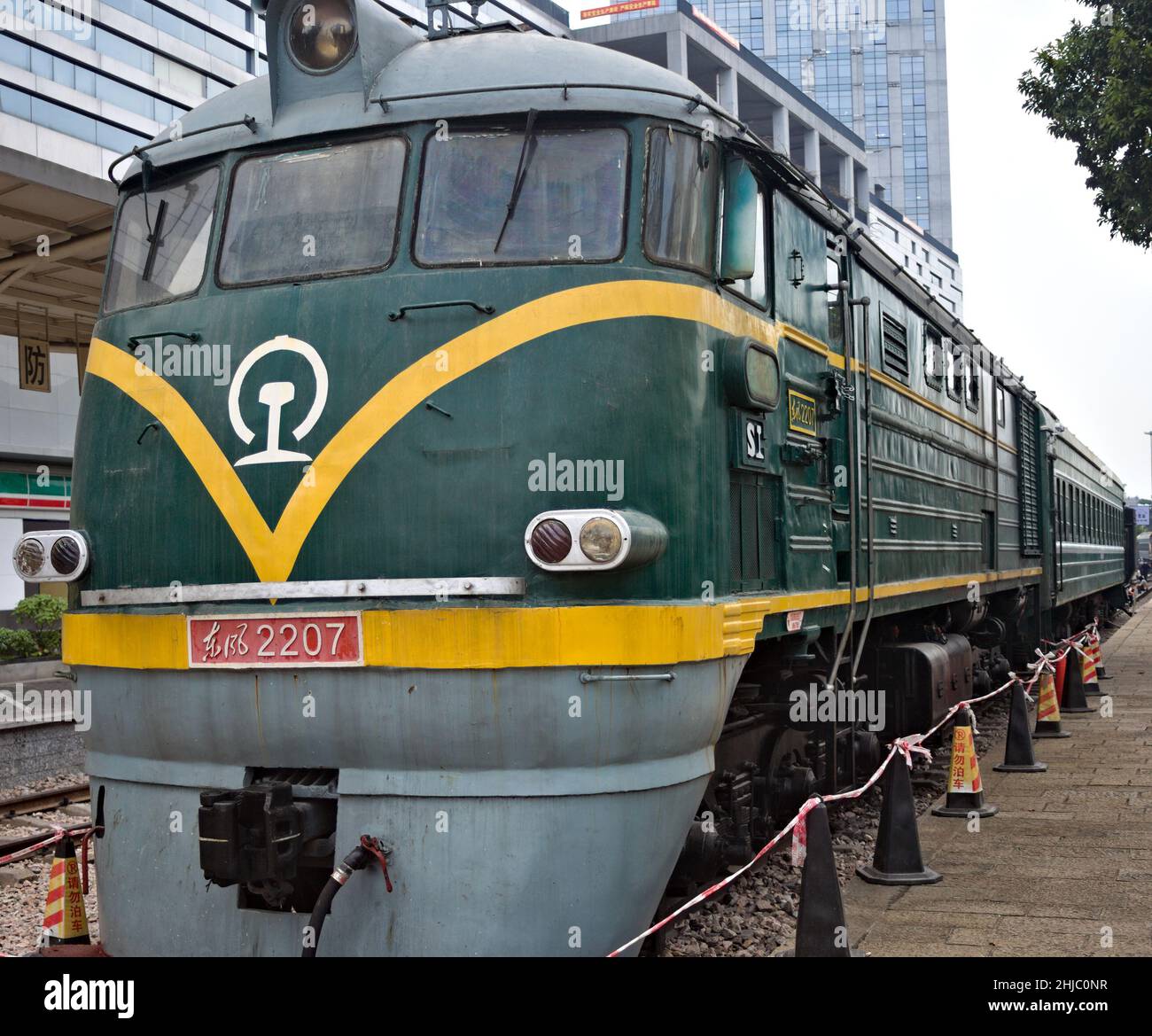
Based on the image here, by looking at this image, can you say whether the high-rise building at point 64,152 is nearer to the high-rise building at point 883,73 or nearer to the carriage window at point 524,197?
the carriage window at point 524,197

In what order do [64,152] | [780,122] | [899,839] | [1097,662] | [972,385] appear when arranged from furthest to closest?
[780,122] → [64,152] → [1097,662] → [972,385] → [899,839]

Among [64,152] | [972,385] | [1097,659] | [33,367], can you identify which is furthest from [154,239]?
[64,152]

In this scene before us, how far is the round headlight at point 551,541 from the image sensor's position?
181 inches

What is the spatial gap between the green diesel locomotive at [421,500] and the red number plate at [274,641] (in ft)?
0.05

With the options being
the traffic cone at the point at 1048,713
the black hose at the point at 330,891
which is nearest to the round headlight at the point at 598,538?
the black hose at the point at 330,891

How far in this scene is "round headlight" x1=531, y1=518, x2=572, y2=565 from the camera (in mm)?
4589

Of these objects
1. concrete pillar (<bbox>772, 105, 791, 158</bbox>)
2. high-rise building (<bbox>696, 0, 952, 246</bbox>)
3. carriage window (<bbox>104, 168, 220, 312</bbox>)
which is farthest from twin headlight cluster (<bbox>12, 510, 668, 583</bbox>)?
high-rise building (<bbox>696, 0, 952, 246</bbox>)

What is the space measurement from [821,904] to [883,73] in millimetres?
120920

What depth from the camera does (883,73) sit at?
4557 inches

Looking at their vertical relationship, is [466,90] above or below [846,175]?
below

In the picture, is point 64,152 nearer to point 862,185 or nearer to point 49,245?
point 49,245

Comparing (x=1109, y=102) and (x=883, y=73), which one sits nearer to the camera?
Result: (x=1109, y=102)

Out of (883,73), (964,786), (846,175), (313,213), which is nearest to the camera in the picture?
(313,213)
